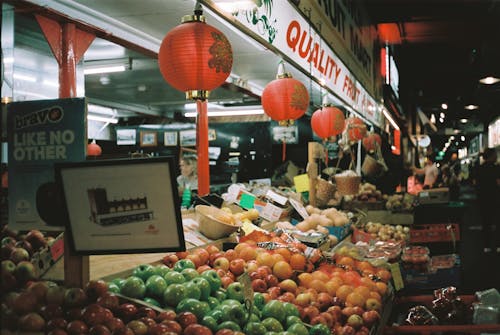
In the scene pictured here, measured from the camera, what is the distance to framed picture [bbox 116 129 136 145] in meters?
15.4

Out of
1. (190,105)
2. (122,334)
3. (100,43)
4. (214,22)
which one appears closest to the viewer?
(122,334)

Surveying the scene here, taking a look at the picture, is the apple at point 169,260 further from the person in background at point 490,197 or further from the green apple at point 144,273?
the person in background at point 490,197

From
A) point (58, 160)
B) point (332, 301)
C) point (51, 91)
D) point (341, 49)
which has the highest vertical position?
point (341, 49)

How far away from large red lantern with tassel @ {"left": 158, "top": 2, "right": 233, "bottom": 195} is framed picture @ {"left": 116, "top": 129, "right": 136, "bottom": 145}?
1238 cm

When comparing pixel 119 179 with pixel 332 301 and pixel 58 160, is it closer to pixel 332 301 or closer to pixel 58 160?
pixel 58 160

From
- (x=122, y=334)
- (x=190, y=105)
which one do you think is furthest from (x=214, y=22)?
(x=190, y=105)

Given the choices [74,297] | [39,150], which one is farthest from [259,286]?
[39,150]

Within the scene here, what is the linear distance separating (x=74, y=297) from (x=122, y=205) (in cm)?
41

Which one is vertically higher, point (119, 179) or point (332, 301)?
point (119, 179)

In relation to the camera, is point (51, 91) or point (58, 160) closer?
point (58, 160)

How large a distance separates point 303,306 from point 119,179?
1.65 metres

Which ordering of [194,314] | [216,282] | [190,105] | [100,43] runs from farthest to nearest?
[190,105] → [100,43] → [216,282] → [194,314]

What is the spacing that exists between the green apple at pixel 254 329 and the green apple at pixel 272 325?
0.37 ft

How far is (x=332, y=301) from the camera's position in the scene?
3170 millimetres
